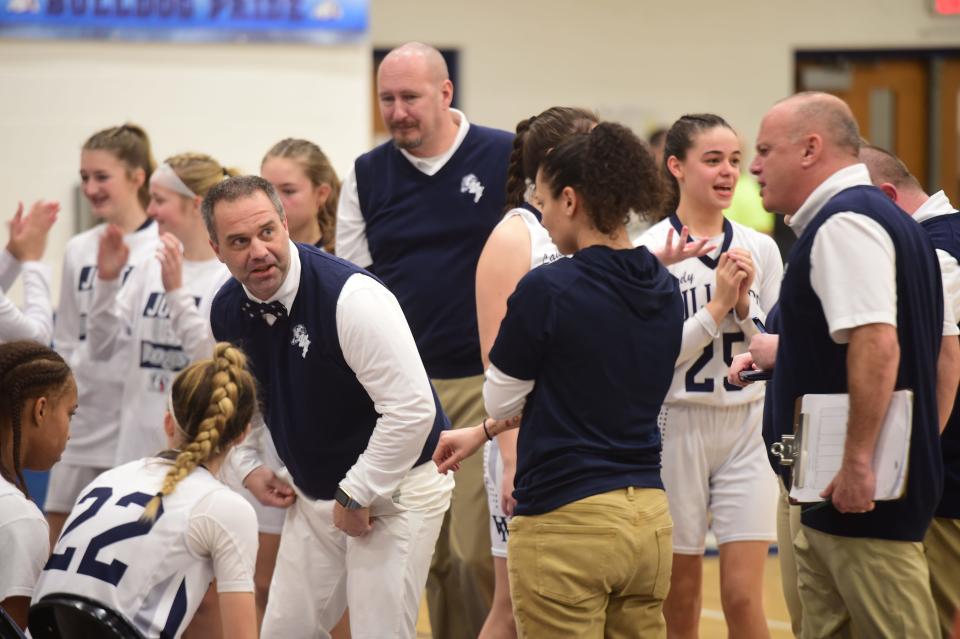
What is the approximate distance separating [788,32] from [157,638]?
850 cm

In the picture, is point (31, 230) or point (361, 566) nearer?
point (361, 566)

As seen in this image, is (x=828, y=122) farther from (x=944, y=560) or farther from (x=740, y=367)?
(x=944, y=560)

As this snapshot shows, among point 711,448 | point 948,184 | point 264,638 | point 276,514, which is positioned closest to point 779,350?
point 711,448

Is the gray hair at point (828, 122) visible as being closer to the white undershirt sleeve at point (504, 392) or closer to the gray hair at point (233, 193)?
the white undershirt sleeve at point (504, 392)

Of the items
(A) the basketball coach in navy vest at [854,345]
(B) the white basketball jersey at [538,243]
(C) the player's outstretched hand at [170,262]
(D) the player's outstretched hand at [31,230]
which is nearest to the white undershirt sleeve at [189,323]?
(C) the player's outstretched hand at [170,262]

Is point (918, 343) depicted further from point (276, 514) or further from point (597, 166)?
point (276, 514)

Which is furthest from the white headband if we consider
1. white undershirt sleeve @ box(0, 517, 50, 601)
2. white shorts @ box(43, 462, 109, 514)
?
white undershirt sleeve @ box(0, 517, 50, 601)

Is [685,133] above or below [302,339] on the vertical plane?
above

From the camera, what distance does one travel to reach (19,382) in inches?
126

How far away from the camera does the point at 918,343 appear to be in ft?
9.30

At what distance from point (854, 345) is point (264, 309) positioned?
1435 millimetres

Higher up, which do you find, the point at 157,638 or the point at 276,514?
the point at 157,638

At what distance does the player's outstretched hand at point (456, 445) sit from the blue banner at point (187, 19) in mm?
4908

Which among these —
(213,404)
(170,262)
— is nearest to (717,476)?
(213,404)
